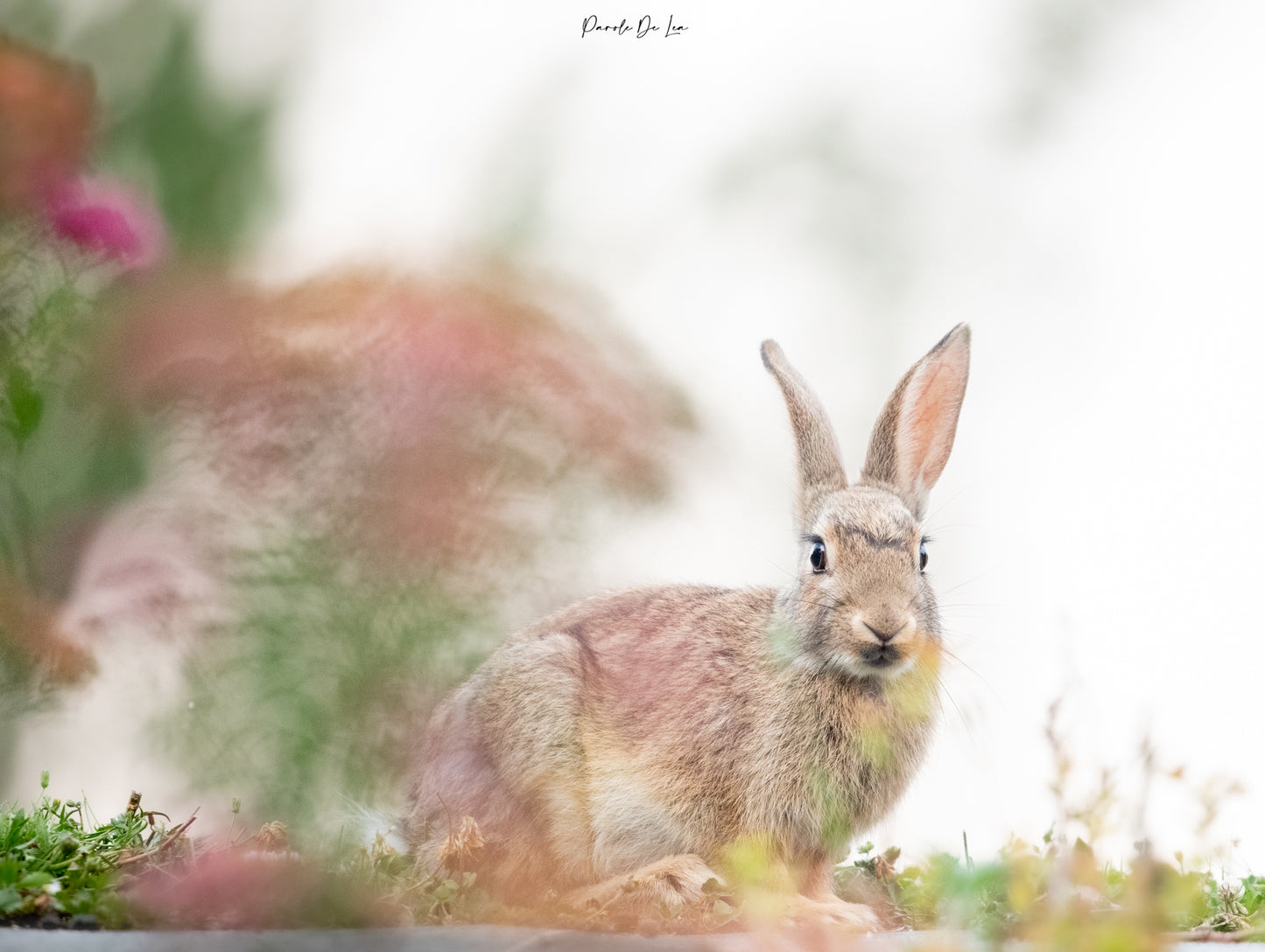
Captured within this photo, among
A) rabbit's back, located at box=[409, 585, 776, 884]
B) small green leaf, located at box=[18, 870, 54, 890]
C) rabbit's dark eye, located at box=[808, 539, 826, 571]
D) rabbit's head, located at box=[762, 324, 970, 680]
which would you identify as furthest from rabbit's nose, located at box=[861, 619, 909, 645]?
small green leaf, located at box=[18, 870, 54, 890]

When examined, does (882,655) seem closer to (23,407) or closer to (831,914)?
(831,914)

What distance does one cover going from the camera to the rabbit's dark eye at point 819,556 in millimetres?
2746

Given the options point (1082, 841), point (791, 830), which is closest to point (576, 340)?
point (791, 830)

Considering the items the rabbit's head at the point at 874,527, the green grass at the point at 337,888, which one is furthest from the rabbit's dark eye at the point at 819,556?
the green grass at the point at 337,888

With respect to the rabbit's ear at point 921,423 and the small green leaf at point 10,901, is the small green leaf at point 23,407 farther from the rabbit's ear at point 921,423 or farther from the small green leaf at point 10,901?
the rabbit's ear at point 921,423

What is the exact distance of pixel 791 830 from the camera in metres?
2.74

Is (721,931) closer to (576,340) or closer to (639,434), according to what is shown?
(639,434)

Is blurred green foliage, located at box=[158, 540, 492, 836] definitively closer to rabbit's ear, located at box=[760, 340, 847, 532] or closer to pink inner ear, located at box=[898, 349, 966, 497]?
rabbit's ear, located at box=[760, 340, 847, 532]

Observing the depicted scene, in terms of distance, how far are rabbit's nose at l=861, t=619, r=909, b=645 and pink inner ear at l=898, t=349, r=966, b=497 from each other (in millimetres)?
517

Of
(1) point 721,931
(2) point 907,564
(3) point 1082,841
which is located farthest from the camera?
(2) point 907,564

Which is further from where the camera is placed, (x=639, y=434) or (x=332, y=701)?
(x=639, y=434)

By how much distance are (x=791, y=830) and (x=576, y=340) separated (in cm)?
125

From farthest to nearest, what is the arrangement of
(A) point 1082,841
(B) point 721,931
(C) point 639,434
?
(C) point 639,434 → (B) point 721,931 → (A) point 1082,841

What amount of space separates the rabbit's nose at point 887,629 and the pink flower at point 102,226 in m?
1.94
